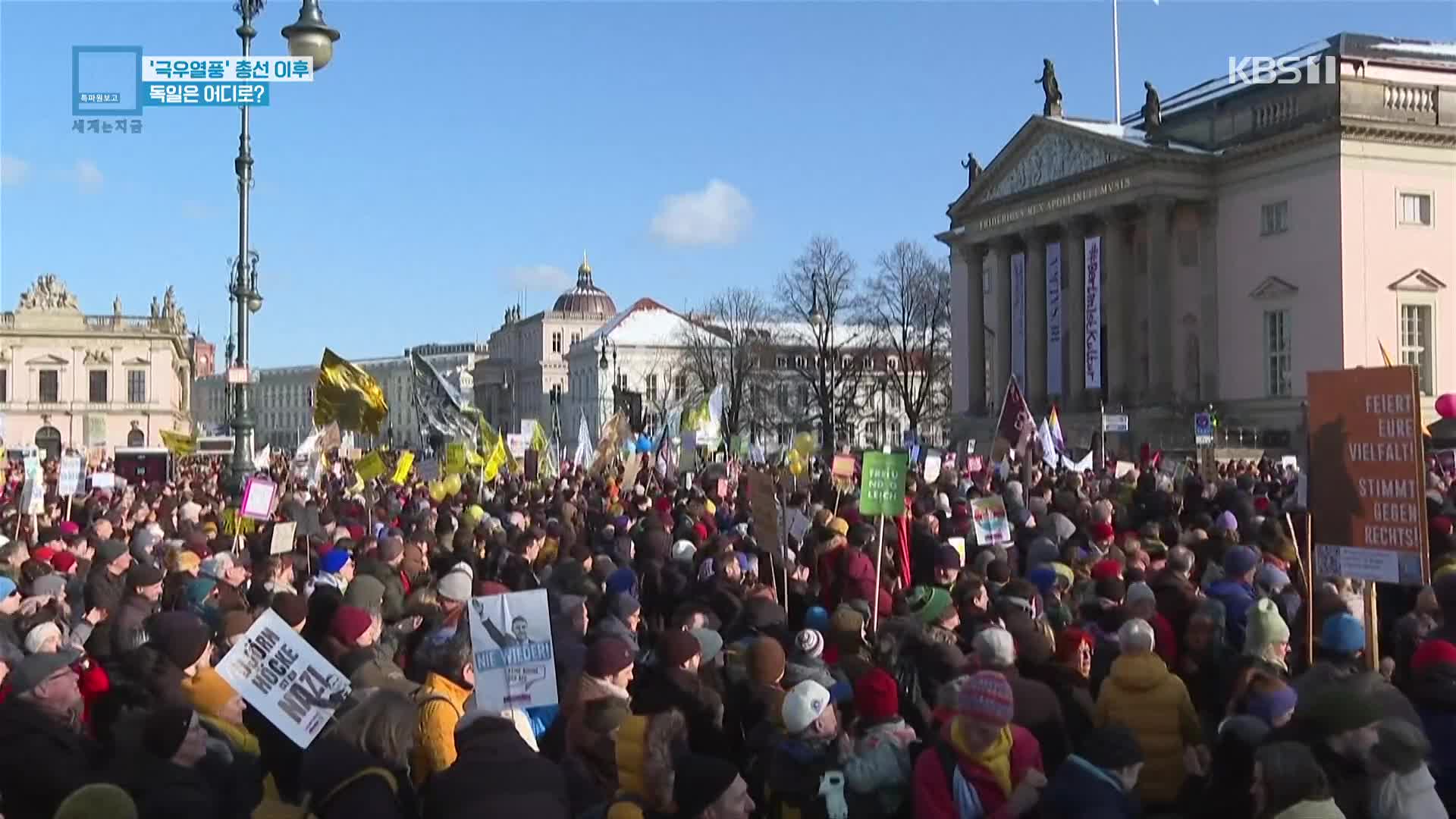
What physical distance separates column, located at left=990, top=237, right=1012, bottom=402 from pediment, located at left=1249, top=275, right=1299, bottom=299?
11.3 meters

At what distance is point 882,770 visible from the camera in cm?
524

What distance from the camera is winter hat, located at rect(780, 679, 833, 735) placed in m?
5.47

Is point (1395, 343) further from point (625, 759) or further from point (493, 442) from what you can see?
point (625, 759)

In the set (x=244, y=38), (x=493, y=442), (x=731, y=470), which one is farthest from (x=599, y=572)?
(x=731, y=470)

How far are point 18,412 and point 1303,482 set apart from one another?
89.8 meters

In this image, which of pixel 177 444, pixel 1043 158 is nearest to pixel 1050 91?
pixel 1043 158

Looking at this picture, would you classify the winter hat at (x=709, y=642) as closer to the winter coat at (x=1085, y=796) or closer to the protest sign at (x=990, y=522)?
the winter coat at (x=1085, y=796)

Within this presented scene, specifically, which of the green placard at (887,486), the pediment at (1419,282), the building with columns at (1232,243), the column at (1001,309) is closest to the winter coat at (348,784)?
the green placard at (887,486)

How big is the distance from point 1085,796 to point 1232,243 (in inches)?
1755

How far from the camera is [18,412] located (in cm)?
8794

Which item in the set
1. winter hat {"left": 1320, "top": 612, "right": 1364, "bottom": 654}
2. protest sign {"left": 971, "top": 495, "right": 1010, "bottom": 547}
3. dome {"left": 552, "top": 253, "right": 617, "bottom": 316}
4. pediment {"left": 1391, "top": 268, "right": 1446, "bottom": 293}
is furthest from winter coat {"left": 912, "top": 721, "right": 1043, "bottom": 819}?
dome {"left": 552, "top": 253, "right": 617, "bottom": 316}

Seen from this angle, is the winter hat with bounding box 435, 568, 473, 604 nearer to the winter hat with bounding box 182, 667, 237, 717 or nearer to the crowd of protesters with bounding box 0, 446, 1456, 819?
the crowd of protesters with bounding box 0, 446, 1456, 819
